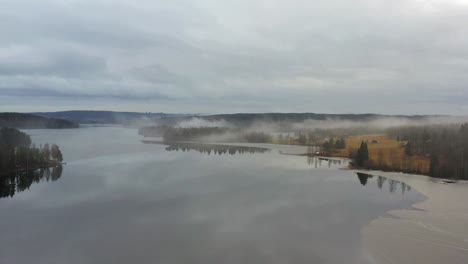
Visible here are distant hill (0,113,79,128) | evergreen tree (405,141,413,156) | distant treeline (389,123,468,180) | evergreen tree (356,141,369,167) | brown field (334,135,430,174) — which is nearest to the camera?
distant treeline (389,123,468,180)

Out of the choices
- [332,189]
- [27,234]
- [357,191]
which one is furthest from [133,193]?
[357,191]

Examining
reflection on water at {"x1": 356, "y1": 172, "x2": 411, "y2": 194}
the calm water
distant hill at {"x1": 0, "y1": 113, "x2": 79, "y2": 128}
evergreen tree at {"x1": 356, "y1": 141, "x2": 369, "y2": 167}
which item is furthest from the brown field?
distant hill at {"x1": 0, "y1": 113, "x2": 79, "y2": 128}

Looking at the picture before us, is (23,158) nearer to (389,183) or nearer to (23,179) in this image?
(23,179)

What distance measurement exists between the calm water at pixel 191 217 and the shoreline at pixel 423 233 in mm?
485

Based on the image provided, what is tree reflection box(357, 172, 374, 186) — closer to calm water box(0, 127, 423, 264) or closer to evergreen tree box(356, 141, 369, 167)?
calm water box(0, 127, 423, 264)

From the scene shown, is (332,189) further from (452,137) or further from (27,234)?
(452,137)

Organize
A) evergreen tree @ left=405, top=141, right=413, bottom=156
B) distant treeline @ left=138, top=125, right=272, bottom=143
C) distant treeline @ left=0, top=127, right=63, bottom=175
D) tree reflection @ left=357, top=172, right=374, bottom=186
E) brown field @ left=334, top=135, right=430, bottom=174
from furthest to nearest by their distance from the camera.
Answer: distant treeline @ left=138, top=125, right=272, bottom=143
evergreen tree @ left=405, top=141, right=413, bottom=156
brown field @ left=334, top=135, right=430, bottom=174
distant treeline @ left=0, top=127, right=63, bottom=175
tree reflection @ left=357, top=172, right=374, bottom=186

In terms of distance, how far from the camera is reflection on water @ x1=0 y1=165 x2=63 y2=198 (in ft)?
59.4

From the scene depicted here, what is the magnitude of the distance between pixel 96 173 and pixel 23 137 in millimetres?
16919

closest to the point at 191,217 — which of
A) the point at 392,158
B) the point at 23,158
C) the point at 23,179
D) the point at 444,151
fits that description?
the point at 23,179

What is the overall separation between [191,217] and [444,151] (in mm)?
24074

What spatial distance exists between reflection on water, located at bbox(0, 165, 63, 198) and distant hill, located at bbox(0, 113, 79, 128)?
46558 mm

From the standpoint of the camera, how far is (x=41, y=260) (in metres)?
8.88

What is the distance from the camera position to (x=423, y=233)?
1117cm
